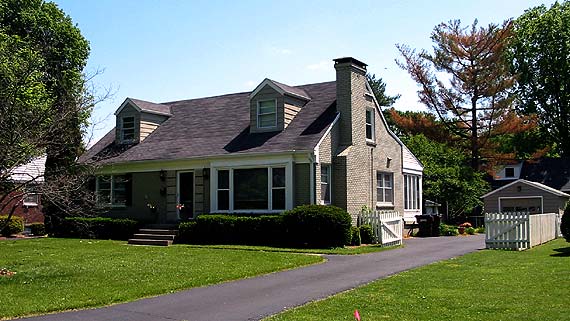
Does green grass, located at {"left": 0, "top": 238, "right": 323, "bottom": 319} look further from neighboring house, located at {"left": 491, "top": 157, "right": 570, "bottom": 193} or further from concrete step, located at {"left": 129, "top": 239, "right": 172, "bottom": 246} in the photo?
neighboring house, located at {"left": 491, "top": 157, "right": 570, "bottom": 193}

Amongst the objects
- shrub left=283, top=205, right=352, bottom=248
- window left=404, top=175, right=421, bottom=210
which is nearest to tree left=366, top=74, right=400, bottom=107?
window left=404, top=175, right=421, bottom=210

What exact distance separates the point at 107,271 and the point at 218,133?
13525mm

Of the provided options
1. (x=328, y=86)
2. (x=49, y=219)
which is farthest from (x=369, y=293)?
(x=49, y=219)

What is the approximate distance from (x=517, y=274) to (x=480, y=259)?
3.73 meters

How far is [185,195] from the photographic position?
26922mm

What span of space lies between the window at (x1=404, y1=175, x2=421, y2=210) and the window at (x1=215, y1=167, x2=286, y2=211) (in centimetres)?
984

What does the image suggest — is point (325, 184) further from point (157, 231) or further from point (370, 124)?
point (157, 231)

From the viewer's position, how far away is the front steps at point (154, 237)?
79.8ft

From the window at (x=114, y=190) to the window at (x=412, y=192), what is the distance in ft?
46.7

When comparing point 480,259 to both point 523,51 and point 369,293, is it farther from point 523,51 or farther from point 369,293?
point 523,51

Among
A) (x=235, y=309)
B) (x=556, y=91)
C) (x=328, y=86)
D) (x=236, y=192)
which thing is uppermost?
(x=556, y=91)

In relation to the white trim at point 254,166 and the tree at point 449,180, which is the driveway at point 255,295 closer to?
the white trim at point 254,166

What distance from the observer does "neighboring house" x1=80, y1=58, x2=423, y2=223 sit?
79.2 feet

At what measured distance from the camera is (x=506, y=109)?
154ft
